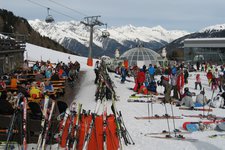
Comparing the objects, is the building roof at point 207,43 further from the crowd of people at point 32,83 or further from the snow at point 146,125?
the snow at point 146,125

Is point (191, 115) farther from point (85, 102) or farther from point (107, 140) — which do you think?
point (107, 140)

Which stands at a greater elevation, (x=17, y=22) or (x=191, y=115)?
(x=17, y=22)

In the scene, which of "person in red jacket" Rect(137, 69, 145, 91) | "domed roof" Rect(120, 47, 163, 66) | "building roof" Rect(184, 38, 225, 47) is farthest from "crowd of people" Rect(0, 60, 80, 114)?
"building roof" Rect(184, 38, 225, 47)

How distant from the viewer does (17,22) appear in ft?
330

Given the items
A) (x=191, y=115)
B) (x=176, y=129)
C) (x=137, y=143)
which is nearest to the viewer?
(x=137, y=143)

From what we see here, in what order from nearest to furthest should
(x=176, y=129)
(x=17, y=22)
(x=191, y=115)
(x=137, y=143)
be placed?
1. (x=137, y=143)
2. (x=176, y=129)
3. (x=191, y=115)
4. (x=17, y=22)

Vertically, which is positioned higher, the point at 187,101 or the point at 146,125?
the point at 187,101

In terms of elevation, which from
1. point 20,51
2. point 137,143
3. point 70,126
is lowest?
point 137,143

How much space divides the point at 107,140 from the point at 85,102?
30.3 feet

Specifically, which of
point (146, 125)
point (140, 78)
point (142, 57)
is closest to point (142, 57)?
point (142, 57)

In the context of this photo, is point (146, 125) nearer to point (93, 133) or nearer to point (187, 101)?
point (93, 133)

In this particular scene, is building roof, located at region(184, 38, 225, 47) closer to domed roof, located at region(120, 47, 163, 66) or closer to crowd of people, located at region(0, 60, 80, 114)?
domed roof, located at region(120, 47, 163, 66)

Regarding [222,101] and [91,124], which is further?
[222,101]

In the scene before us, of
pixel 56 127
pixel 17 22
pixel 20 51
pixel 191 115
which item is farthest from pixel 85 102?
pixel 17 22
